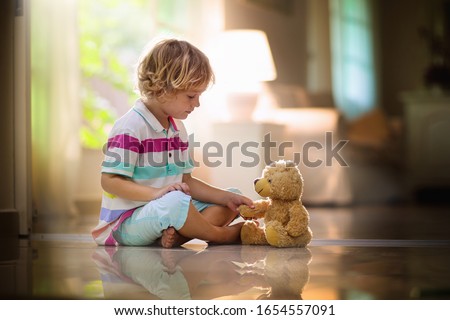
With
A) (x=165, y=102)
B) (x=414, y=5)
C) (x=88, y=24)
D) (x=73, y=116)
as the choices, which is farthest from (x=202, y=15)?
(x=165, y=102)

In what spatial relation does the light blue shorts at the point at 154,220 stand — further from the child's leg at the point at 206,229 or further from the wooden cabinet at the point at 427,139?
the wooden cabinet at the point at 427,139

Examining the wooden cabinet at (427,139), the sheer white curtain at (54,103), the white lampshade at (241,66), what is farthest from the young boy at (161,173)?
the wooden cabinet at (427,139)

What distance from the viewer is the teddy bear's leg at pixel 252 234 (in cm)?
205

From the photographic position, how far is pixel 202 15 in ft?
A: 15.5

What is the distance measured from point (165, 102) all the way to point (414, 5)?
395cm

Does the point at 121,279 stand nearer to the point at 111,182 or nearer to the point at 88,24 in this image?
the point at 111,182

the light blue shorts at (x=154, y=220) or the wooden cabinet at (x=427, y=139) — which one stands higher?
the wooden cabinet at (x=427, y=139)

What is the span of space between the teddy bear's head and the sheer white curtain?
76.2 inches

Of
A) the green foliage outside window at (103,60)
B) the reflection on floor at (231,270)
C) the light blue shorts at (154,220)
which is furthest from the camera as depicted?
the green foliage outside window at (103,60)

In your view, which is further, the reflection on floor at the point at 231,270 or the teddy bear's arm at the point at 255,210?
the teddy bear's arm at the point at 255,210

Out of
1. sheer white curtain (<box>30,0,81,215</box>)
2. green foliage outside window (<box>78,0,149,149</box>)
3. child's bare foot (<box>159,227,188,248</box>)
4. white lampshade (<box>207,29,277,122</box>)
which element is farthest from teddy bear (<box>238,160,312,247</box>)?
green foliage outside window (<box>78,0,149,149</box>)

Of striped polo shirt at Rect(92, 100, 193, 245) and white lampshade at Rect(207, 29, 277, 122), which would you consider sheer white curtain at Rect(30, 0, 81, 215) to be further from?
striped polo shirt at Rect(92, 100, 193, 245)

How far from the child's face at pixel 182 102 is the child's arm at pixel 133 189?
0.69 ft

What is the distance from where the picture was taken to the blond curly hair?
6.49 feet
